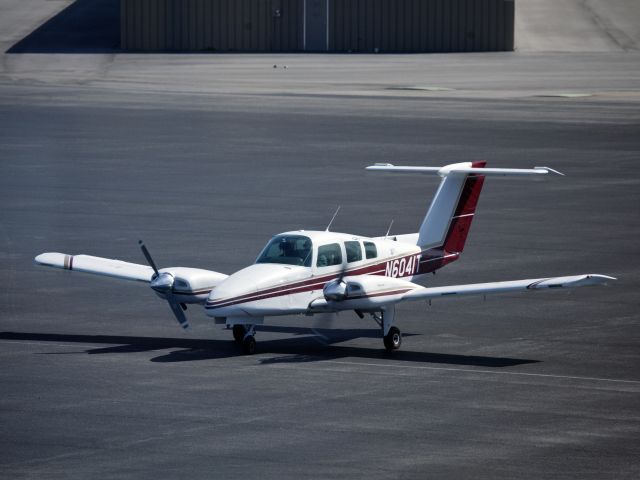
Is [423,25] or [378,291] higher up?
[423,25]

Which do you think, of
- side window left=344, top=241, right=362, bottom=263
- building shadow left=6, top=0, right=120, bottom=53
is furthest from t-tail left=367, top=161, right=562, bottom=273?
building shadow left=6, top=0, right=120, bottom=53

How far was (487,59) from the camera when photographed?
106250 mm

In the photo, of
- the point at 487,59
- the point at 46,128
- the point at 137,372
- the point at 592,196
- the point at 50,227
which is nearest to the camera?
the point at 137,372

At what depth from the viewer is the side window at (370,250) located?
101 ft

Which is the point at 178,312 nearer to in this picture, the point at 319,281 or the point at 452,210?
the point at 319,281

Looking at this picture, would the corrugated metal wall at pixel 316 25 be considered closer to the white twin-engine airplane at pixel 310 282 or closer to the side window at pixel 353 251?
the white twin-engine airplane at pixel 310 282

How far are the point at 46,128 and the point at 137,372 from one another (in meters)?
46.7

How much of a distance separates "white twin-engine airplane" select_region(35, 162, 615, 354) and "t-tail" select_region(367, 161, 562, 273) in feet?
2.02

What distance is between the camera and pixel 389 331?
98.0ft

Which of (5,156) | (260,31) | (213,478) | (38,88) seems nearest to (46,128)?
(5,156)

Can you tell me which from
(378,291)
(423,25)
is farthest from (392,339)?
(423,25)

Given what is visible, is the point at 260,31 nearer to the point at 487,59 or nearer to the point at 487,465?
the point at 487,59

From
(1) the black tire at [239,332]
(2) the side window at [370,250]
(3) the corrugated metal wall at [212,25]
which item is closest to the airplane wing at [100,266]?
(1) the black tire at [239,332]

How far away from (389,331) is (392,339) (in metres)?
0.19
